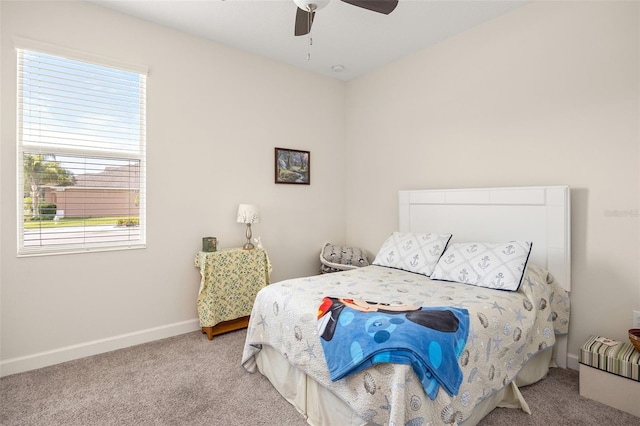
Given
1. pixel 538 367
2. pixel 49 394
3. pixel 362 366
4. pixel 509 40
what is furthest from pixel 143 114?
pixel 538 367

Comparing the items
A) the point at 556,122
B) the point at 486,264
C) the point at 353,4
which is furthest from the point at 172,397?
the point at 556,122

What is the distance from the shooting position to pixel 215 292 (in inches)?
120

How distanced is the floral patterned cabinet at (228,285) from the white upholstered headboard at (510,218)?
1.72m

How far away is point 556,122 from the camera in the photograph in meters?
2.59

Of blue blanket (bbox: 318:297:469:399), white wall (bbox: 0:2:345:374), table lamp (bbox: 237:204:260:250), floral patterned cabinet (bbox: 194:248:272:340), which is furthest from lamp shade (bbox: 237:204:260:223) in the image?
blue blanket (bbox: 318:297:469:399)

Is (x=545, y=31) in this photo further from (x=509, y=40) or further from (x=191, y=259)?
(x=191, y=259)

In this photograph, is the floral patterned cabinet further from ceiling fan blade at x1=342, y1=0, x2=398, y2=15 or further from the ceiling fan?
ceiling fan blade at x1=342, y1=0, x2=398, y2=15

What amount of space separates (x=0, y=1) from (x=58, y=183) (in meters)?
1.32

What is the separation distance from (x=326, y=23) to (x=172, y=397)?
316 centimetres

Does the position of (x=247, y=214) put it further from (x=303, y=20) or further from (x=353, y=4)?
(x=353, y=4)

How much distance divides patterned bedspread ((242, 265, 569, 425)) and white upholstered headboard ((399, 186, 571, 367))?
18 cm

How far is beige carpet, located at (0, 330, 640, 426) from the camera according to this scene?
6.23 ft

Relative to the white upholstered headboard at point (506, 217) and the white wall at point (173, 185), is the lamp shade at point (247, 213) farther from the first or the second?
the white upholstered headboard at point (506, 217)

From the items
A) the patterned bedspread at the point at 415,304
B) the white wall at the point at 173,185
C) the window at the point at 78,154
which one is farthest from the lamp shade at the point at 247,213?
the patterned bedspread at the point at 415,304
